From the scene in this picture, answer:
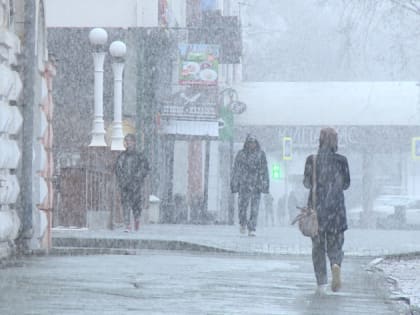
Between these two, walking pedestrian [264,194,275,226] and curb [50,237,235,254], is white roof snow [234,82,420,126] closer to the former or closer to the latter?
walking pedestrian [264,194,275,226]

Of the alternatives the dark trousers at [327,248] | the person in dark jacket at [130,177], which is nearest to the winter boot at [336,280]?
the dark trousers at [327,248]

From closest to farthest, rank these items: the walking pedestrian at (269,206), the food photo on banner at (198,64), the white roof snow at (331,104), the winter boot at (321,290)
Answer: the winter boot at (321,290) < the food photo on banner at (198,64) < the white roof snow at (331,104) < the walking pedestrian at (269,206)

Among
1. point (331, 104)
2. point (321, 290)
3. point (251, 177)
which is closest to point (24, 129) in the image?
point (321, 290)

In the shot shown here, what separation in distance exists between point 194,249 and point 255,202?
12.3ft

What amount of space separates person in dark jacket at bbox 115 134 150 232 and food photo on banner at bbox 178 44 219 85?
9.14 m

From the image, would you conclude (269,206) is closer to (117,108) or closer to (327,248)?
(117,108)

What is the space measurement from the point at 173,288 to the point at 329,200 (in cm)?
171

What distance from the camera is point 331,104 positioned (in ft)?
127

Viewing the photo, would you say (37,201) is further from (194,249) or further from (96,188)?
(96,188)

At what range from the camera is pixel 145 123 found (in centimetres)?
3034

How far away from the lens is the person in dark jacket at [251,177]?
68.7 ft

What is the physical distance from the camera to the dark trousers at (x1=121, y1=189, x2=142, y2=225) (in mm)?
21578

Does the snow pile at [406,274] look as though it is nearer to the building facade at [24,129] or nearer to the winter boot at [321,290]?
the winter boot at [321,290]

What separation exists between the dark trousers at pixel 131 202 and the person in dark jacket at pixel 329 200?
33.4ft
